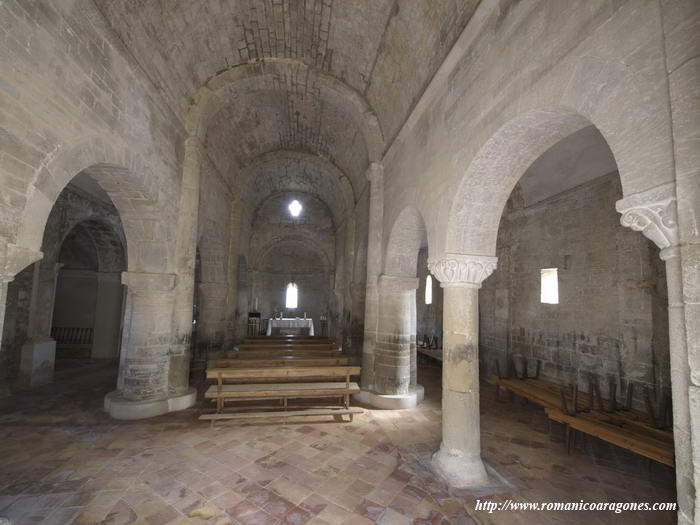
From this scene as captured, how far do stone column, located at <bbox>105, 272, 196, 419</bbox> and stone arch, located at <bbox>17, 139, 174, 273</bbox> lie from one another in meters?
0.34

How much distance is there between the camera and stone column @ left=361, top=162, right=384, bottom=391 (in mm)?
8284

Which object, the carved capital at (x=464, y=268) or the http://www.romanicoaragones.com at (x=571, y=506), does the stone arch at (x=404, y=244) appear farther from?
the http://www.romanicoaragones.com at (x=571, y=506)

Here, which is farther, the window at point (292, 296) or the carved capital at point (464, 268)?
the window at point (292, 296)

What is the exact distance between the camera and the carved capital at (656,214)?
2.16 meters

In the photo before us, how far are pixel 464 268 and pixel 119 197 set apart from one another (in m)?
6.11

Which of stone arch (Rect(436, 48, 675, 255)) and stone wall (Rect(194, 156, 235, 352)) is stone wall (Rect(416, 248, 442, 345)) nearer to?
stone wall (Rect(194, 156, 235, 352))

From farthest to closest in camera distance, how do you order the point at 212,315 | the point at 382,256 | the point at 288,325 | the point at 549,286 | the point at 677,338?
the point at 288,325, the point at 212,315, the point at 549,286, the point at 382,256, the point at 677,338

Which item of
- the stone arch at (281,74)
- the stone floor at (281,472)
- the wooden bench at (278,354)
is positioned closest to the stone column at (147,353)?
the stone floor at (281,472)

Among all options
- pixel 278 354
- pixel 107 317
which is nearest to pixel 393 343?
pixel 278 354

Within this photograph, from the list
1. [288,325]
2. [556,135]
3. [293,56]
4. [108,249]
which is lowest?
[288,325]

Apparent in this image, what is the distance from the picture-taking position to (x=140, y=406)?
638 cm

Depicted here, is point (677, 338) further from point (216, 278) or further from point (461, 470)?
point (216, 278)

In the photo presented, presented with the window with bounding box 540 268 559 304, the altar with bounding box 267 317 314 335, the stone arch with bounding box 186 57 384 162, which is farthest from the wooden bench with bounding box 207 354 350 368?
the altar with bounding box 267 317 314 335

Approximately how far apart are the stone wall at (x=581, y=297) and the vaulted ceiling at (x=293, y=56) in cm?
469
